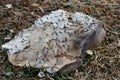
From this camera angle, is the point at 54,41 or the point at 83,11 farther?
the point at 83,11

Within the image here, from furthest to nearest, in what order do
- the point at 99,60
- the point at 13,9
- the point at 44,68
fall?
the point at 13,9 < the point at 99,60 < the point at 44,68

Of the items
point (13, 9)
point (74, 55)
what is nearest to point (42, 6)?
point (13, 9)

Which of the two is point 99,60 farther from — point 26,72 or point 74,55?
point 26,72
